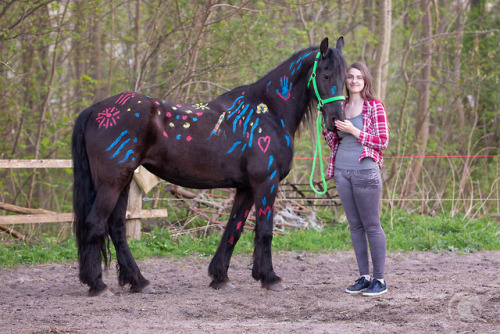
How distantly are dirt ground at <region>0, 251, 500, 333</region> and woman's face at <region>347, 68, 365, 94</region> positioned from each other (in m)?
1.73

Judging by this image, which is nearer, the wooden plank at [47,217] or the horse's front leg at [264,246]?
the horse's front leg at [264,246]

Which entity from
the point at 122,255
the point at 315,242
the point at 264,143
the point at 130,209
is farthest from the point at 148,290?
the point at 315,242

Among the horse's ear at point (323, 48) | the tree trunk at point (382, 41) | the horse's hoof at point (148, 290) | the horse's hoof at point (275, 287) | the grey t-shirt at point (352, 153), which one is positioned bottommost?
the horse's hoof at point (148, 290)

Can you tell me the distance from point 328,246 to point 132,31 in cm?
702

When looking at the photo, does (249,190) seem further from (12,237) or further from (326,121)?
(12,237)

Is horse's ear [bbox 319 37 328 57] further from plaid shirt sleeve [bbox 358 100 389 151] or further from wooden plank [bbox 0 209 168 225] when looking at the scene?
wooden plank [bbox 0 209 168 225]

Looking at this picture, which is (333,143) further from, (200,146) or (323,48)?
(200,146)

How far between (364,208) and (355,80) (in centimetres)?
107

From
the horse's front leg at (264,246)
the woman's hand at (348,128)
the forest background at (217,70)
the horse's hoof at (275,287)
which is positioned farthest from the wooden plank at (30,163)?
the woman's hand at (348,128)

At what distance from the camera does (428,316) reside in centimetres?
359

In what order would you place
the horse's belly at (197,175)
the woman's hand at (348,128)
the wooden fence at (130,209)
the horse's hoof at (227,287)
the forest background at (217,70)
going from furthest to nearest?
the forest background at (217,70), the wooden fence at (130,209), the horse's hoof at (227,287), the horse's belly at (197,175), the woman's hand at (348,128)

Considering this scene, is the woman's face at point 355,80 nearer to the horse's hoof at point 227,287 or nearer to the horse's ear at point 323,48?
the horse's ear at point 323,48

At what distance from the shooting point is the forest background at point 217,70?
8281 millimetres

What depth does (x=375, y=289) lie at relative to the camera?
439 centimetres
